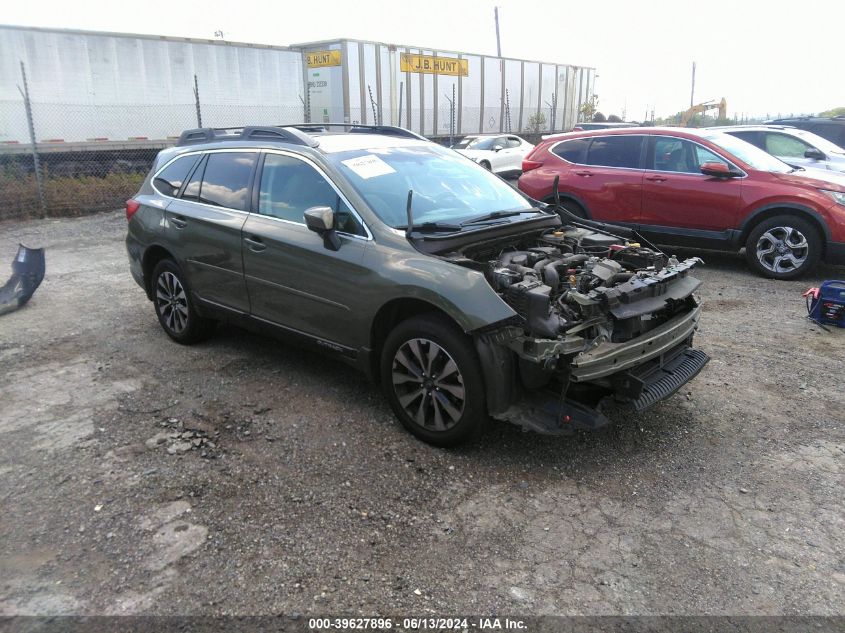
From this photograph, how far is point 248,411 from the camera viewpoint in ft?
13.8

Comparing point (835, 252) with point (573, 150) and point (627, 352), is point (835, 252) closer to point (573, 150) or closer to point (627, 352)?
point (573, 150)

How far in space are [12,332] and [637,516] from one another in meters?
5.50

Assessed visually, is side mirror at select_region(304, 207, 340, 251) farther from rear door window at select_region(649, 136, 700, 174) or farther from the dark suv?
rear door window at select_region(649, 136, 700, 174)

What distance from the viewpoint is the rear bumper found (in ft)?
23.2

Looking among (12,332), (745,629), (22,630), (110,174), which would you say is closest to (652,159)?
(745,629)

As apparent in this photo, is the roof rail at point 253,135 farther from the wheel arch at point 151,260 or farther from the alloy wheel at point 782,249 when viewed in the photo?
the alloy wheel at point 782,249

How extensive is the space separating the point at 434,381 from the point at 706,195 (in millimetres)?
5564

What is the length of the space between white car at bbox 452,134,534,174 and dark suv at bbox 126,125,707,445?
1239 centimetres

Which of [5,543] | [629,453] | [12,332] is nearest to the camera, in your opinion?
[5,543]

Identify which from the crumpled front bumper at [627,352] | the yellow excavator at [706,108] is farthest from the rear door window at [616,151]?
the yellow excavator at [706,108]

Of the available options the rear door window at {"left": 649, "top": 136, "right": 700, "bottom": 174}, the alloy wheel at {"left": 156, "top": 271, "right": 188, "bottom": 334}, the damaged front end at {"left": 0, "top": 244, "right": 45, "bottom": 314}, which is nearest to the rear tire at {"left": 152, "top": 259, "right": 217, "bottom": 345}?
the alloy wheel at {"left": 156, "top": 271, "right": 188, "bottom": 334}

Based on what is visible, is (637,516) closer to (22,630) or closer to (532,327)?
(532,327)

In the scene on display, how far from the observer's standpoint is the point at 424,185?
14.4ft

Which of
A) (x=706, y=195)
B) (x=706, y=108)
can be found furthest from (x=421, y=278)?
(x=706, y=108)
